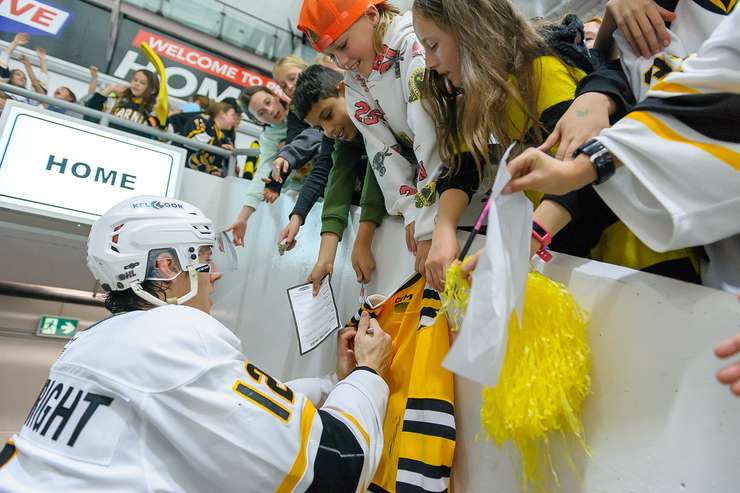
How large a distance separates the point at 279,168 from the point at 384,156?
27.3 inches

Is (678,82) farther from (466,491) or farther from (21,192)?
(21,192)

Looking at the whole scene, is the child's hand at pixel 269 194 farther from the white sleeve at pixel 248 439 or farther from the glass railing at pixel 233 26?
the glass railing at pixel 233 26

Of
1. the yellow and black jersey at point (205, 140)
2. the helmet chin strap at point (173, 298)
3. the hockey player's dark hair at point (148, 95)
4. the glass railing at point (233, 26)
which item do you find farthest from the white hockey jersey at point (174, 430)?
the glass railing at point (233, 26)

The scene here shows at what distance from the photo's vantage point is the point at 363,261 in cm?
134

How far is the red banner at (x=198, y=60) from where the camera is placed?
21.6 ft

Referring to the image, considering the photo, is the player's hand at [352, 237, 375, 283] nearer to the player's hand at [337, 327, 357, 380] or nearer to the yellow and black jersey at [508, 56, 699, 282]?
the player's hand at [337, 327, 357, 380]

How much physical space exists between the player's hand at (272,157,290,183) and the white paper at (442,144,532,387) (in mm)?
1356

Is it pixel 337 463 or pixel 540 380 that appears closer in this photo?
pixel 540 380

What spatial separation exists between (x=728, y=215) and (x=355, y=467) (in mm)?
707

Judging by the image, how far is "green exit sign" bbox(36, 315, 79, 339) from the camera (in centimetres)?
406

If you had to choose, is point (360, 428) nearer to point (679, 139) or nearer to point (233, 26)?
point (679, 139)

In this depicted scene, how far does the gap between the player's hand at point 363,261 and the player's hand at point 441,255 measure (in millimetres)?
475

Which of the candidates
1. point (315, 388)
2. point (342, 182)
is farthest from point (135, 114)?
point (315, 388)

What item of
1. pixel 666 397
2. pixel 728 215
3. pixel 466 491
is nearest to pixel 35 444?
pixel 466 491
